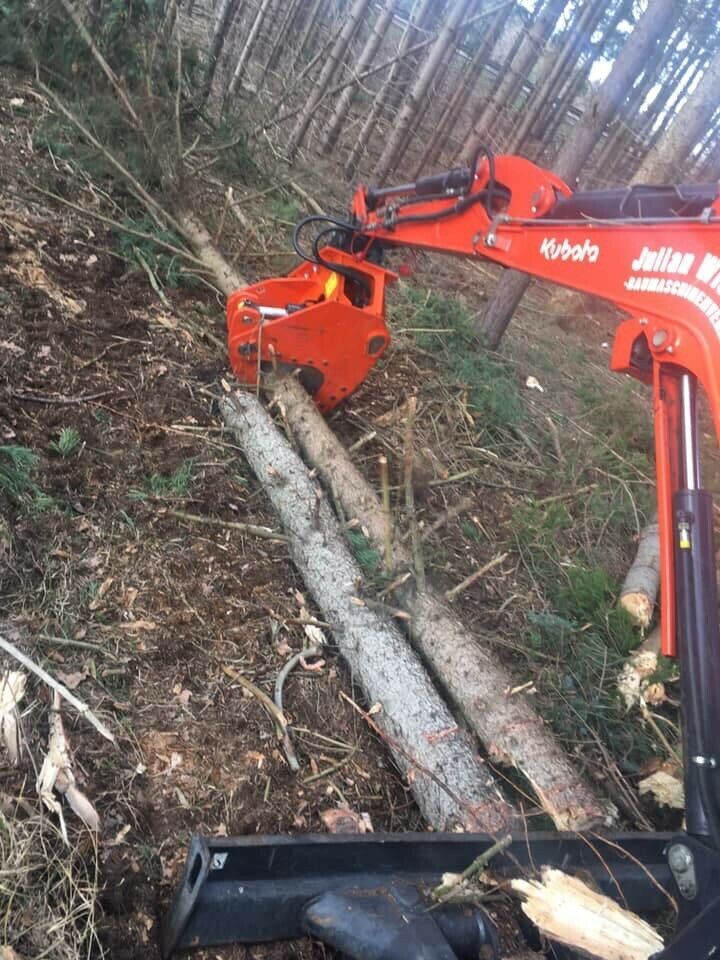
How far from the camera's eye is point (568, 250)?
9.79ft

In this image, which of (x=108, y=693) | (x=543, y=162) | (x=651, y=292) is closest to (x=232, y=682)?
(x=108, y=693)

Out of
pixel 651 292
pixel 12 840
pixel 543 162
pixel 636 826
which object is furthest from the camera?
pixel 543 162

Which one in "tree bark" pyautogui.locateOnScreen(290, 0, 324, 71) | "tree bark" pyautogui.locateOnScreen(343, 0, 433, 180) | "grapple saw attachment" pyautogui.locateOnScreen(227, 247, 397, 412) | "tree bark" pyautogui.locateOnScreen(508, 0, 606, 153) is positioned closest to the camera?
"grapple saw attachment" pyautogui.locateOnScreen(227, 247, 397, 412)

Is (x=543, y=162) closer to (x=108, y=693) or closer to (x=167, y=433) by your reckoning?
(x=167, y=433)

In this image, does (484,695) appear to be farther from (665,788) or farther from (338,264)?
(338,264)

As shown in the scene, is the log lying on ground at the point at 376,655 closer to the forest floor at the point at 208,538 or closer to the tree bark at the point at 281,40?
the forest floor at the point at 208,538

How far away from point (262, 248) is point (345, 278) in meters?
2.04

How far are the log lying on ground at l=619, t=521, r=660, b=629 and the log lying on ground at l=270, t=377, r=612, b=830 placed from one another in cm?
111

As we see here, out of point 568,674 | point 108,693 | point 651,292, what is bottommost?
point 108,693

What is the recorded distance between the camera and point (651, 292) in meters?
2.55

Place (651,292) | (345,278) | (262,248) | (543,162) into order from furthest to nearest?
1. (543,162)
2. (262,248)
3. (345,278)
4. (651,292)

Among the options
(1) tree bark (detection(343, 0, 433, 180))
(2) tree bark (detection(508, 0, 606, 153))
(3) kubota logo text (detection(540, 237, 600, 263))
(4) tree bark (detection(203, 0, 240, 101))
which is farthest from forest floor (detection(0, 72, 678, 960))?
(2) tree bark (detection(508, 0, 606, 153))

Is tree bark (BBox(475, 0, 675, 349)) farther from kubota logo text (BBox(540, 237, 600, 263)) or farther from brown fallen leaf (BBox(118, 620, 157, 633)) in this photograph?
brown fallen leaf (BBox(118, 620, 157, 633))

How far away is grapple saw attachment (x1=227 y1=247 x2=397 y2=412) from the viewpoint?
4.12 meters
